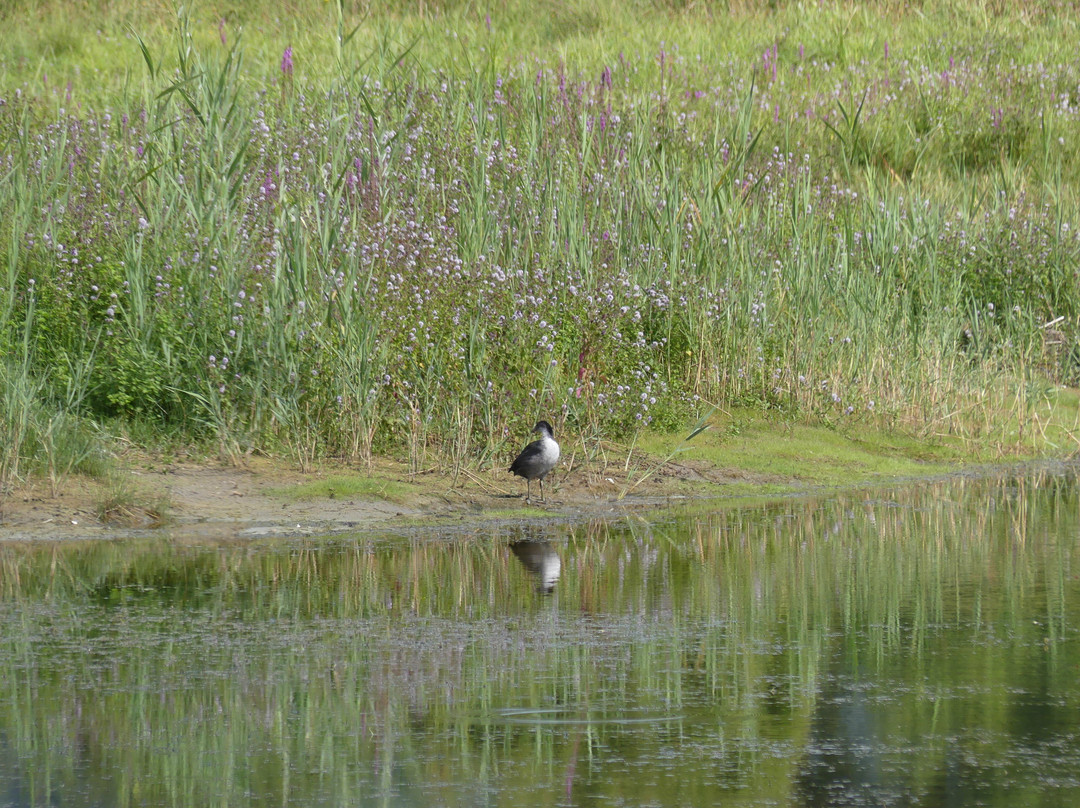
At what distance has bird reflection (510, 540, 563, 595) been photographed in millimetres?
6930

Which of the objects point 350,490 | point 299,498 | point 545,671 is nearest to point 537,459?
point 350,490

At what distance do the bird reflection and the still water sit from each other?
27mm

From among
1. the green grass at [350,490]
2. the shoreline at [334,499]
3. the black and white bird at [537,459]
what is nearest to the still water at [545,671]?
the shoreline at [334,499]

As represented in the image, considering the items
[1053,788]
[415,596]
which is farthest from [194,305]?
[1053,788]

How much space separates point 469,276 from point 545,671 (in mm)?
5545

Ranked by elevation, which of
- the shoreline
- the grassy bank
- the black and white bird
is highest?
the grassy bank

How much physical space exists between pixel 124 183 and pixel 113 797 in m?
7.87

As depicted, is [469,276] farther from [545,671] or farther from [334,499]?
[545,671]

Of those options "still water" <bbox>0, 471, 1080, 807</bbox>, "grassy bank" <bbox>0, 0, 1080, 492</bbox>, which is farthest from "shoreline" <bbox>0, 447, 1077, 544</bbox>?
"still water" <bbox>0, 471, 1080, 807</bbox>

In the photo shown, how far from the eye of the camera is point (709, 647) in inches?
222

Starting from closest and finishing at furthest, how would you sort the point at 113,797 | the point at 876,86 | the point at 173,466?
1. the point at 113,797
2. the point at 173,466
3. the point at 876,86

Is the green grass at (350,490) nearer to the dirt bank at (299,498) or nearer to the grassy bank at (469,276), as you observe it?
the dirt bank at (299,498)

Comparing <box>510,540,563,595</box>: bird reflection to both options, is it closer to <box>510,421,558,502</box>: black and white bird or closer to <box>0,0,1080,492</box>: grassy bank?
<box>510,421,558,502</box>: black and white bird

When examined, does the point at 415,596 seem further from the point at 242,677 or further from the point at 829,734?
the point at 829,734
